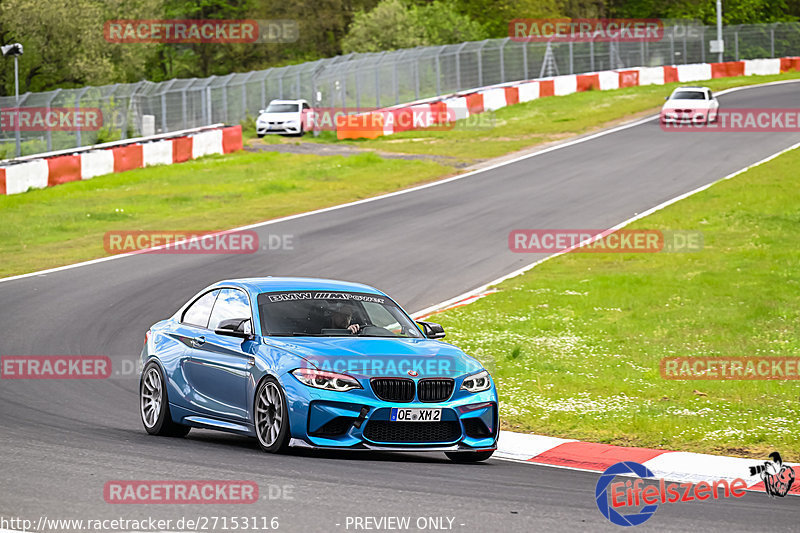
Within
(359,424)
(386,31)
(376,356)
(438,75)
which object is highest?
(386,31)

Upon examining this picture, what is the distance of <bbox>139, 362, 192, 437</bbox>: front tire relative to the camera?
10852mm

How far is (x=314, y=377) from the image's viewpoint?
9.27 meters

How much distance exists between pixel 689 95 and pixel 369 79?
1340 centimetres

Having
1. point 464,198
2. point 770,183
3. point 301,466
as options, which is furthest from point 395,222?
point 301,466

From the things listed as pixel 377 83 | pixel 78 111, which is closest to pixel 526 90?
pixel 377 83

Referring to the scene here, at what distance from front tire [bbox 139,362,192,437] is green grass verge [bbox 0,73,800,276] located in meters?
11.9

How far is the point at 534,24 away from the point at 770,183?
54307 mm

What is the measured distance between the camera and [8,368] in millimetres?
14359

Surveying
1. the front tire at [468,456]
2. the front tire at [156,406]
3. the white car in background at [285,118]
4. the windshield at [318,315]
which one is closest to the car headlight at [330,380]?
the windshield at [318,315]

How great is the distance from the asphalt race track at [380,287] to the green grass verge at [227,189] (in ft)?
6.40

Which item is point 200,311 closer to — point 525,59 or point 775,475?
point 775,475

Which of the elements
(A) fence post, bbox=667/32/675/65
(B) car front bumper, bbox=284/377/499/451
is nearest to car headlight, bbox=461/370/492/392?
(B) car front bumper, bbox=284/377/499/451

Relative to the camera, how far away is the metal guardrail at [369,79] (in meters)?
37.3

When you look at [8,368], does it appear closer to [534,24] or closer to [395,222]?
[395,222]
